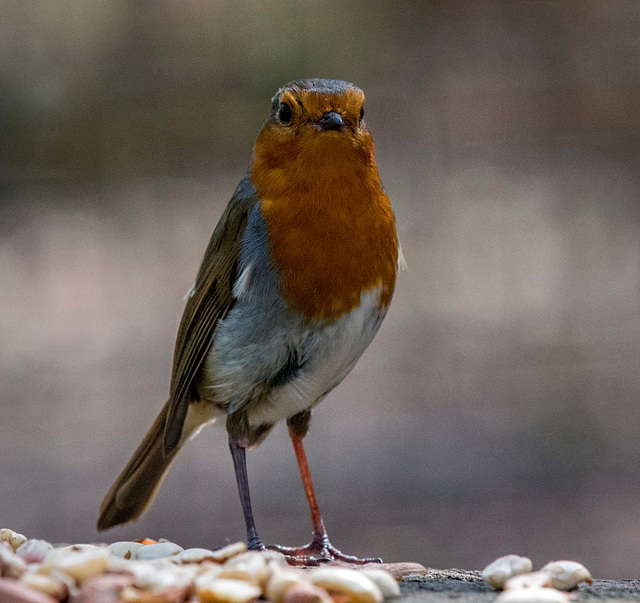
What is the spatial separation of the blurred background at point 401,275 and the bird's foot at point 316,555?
2100 millimetres

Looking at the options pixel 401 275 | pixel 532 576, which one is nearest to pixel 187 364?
pixel 532 576

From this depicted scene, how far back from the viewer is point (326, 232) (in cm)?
296

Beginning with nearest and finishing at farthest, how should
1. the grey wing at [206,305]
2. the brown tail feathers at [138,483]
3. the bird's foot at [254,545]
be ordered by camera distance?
the bird's foot at [254,545] < the grey wing at [206,305] < the brown tail feathers at [138,483]

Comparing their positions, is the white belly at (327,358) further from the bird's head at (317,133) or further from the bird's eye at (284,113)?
the bird's eye at (284,113)

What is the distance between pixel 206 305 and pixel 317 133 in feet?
2.37

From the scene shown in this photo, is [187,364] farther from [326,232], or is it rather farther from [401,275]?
[401,275]

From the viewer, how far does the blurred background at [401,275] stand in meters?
5.81

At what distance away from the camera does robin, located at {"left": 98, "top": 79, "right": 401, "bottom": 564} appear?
2.99 metres

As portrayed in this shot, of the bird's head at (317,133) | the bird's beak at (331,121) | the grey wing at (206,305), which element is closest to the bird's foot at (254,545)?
the grey wing at (206,305)

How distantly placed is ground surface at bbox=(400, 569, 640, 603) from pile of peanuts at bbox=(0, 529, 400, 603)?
0.11 meters

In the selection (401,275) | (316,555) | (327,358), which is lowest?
(316,555)

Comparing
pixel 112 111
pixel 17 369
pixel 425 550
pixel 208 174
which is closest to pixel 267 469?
pixel 425 550

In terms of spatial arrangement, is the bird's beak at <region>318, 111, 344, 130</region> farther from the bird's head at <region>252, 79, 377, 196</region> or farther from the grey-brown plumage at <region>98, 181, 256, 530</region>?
the grey-brown plumage at <region>98, 181, 256, 530</region>

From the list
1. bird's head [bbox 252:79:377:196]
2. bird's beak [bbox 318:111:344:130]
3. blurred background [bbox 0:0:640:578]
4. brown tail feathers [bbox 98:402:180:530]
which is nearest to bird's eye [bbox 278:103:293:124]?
bird's head [bbox 252:79:377:196]
